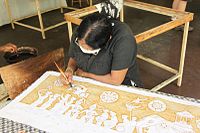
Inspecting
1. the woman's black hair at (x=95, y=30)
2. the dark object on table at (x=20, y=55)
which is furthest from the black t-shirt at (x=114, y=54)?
the dark object on table at (x=20, y=55)

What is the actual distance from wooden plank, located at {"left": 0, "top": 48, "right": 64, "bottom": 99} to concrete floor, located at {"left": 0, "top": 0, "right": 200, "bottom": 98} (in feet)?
4.20

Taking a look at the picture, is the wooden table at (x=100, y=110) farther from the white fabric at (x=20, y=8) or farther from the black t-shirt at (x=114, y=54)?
the white fabric at (x=20, y=8)

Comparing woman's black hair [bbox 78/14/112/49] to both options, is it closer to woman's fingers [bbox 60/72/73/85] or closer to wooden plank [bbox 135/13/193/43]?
woman's fingers [bbox 60/72/73/85]

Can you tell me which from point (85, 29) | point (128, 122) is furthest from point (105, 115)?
point (85, 29)

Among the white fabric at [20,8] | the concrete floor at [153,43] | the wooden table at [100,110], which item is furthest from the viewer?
the white fabric at [20,8]

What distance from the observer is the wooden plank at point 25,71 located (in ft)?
4.42

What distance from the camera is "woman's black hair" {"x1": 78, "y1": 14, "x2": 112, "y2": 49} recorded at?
1.29 metres

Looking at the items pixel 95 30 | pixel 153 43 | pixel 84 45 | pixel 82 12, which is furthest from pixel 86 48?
pixel 153 43

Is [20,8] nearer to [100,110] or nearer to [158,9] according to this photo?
[158,9]

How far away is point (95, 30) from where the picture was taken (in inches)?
50.9

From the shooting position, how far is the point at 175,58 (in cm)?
302

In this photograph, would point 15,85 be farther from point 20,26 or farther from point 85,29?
point 20,26

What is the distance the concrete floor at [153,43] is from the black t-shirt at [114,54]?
1.12 metres

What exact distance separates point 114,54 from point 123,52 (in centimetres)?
5
